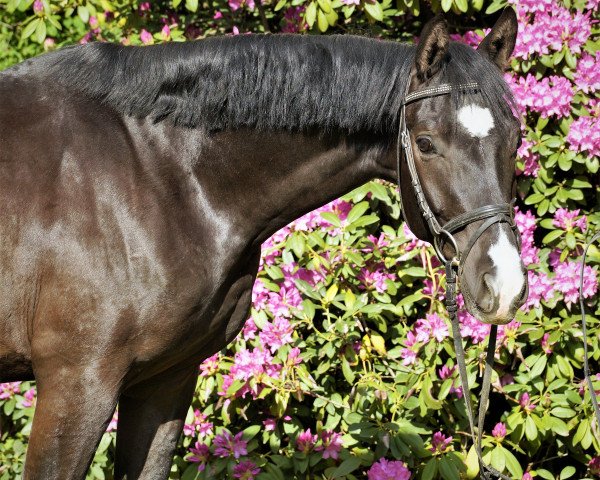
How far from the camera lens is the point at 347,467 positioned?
3.43 metres

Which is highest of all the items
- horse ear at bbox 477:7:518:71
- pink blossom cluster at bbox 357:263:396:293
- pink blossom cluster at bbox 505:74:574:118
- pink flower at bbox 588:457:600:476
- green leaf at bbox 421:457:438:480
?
horse ear at bbox 477:7:518:71

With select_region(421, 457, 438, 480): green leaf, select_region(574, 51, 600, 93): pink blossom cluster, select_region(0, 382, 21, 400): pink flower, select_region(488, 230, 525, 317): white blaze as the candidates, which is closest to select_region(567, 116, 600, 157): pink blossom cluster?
select_region(574, 51, 600, 93): pink blossom cluster

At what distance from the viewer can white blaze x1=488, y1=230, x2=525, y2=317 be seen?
7.00ft

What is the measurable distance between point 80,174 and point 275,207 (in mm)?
551

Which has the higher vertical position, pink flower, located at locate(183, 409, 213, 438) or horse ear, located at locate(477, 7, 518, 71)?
horse ear, located at locate(477, 7, 518, 71)

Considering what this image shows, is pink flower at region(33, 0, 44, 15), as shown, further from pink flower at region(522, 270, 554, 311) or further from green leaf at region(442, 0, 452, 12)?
pink flower at region(522, 270, 554, 311)

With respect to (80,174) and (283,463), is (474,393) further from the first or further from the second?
(80,174)

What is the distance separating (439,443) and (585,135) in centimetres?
138

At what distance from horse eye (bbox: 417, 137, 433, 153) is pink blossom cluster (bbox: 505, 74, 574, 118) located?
1.51m

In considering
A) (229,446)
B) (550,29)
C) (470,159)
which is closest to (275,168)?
(470,159)

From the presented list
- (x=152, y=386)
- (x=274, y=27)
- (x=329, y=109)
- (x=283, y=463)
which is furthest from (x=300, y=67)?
(x=274, y=27)

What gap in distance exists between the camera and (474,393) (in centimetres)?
383

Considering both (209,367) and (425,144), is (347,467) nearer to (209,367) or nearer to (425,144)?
(209,367)

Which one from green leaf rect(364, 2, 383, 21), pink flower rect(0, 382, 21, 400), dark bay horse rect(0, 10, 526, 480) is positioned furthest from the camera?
pink flower rect(0, 382, 21, 400)
